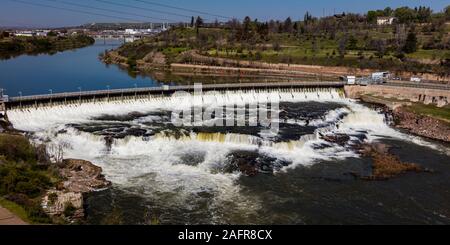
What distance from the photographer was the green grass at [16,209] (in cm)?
2044

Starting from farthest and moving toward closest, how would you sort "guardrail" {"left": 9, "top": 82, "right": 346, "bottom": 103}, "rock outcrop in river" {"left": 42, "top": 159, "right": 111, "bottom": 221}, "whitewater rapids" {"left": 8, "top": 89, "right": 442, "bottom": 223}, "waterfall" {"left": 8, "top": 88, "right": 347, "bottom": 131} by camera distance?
"guardrail" {"left": 9, "top": 82, "right": 346, "bottom": 103}
"waterfall" {"left": 8, "top": 88, "right": 347, "bottom": 131}
"whitewater rapids" {"left": 8, "top": 89, "right": 442, "bottom": 223}
"rock outcrop in river" {"left": 42, "top": 159, "right": 111, "bottom": 221}

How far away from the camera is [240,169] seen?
3541 cm

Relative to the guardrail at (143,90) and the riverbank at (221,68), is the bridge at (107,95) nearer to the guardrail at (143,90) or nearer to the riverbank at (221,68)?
the guardrail at (143,90)

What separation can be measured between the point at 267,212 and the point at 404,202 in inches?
402

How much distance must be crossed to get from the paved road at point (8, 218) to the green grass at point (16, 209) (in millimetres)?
384

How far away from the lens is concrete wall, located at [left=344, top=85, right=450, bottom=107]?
213 feet

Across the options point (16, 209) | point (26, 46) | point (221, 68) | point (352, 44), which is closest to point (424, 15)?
point (352, 44)

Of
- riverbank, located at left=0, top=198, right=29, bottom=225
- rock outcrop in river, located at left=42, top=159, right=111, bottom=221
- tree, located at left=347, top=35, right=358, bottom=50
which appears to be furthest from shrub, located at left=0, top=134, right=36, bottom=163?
tree, located at left=347, top=35, right=358, bottom=50

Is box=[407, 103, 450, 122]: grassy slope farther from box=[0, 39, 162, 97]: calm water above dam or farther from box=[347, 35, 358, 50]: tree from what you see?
box=[347, 35, 358, 50]: tree

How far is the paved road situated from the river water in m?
5.47

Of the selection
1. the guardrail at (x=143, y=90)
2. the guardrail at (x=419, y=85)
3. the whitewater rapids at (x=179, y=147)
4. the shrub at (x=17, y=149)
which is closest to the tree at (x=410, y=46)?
the guardrail at (x=419, y=85)

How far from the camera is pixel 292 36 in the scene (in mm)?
156375

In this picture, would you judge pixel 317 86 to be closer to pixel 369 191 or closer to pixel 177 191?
pixel 369 191

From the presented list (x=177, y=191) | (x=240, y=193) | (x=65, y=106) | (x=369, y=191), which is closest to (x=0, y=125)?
(x=65, y=106)
